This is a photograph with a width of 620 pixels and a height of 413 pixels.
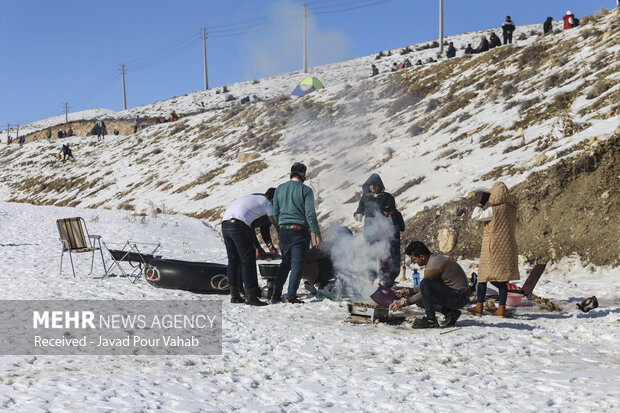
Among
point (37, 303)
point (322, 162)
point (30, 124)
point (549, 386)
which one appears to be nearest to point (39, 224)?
point (322, 162)

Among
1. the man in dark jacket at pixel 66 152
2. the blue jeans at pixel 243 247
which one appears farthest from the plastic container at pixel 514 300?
the man in dark jacket at pixel 66 152

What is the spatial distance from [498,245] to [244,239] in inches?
125

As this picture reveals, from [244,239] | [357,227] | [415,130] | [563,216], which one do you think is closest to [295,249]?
[244,239]

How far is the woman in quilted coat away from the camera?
285 inches

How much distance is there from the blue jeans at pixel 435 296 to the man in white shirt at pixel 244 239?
2.36m

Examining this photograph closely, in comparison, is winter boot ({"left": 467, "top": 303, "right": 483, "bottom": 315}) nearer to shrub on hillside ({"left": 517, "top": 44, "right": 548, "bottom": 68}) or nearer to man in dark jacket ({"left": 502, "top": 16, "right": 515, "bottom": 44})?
shrub on hillside ({"left": 517, "top": 44, "right": 548, "bottom": 68})

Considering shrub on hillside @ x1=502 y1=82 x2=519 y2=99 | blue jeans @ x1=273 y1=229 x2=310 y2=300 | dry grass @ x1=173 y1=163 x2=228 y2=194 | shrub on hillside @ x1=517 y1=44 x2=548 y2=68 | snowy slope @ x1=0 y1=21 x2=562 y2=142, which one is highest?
snowy slope @ x1=0 y1=21 x2=562 y2=142

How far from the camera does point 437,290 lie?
255 inches

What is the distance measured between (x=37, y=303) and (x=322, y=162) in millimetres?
13439

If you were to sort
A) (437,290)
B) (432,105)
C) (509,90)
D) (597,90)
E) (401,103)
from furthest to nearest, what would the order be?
(401,103), (432,105), (509,90), (597,90), (437,290)

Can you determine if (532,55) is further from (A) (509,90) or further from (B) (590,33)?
(A) (509,90)

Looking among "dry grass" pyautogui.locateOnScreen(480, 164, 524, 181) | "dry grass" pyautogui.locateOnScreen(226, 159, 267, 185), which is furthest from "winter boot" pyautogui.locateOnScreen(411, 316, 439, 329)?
"dry grass" pyautogui.locateOnScreen(226, 159, 267, 185)

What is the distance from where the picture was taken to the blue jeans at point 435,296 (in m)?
6.46

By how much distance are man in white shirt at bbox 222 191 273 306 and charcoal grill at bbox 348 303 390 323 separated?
1.55m
